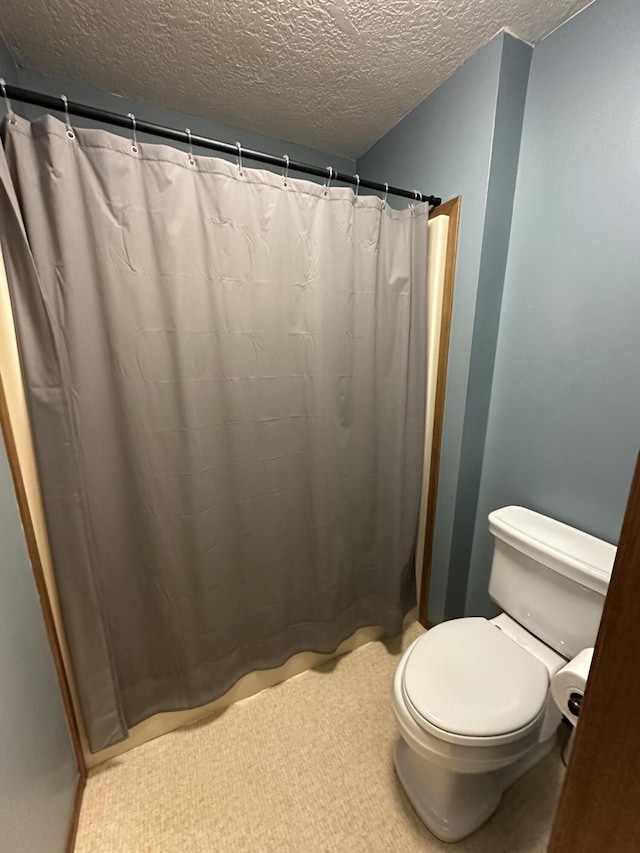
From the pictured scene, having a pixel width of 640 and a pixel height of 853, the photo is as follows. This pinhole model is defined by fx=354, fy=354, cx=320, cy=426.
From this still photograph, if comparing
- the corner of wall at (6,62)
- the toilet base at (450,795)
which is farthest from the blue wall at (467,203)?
the corner of wall at (6,62)

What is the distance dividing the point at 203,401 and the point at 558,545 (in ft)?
4.04

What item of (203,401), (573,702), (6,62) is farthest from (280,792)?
(6,62)

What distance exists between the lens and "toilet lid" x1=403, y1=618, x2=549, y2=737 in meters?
0.94

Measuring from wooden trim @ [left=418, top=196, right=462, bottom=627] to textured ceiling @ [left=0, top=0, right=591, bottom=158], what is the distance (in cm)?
46

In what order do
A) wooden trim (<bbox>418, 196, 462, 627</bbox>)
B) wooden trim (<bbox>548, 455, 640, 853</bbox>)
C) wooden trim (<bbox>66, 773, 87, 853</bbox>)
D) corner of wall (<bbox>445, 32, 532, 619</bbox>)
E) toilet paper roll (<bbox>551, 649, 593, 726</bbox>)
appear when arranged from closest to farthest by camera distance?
wooden trim (<bbox>548, 455, 640, 853</bbox>)
toilet paper roll (<bbox>551, 649, 593, 726</bbox>)
wooden trim (<bbox>66, 773, 87, 853</bbox>)
corner of wall (<bbox>445, 32, 532, 619</bbox>)
wooden trim (<bbox>418, 196, 462, 627</bbox>)

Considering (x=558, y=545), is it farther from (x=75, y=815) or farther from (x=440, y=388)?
(x=75, y=815)

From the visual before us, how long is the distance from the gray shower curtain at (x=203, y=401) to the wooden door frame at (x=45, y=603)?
0.04m

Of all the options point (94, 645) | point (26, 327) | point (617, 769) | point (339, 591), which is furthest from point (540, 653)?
point (26, 327)

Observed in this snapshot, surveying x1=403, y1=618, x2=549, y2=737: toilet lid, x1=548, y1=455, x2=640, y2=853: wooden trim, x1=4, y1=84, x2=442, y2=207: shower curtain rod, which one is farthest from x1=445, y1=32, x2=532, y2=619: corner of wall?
x1=548, y1=455, x2=640, y2=853: wooden trim

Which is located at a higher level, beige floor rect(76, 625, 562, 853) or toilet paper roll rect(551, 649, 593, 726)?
toilet paper roll rect(551, 649, 593, 726)

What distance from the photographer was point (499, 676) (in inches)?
41.4

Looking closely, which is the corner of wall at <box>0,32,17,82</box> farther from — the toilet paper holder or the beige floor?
the toilet paper holder

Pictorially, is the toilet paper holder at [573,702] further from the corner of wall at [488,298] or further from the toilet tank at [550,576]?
the corner of wall at [488,298]

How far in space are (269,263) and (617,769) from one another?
1.32 metres
